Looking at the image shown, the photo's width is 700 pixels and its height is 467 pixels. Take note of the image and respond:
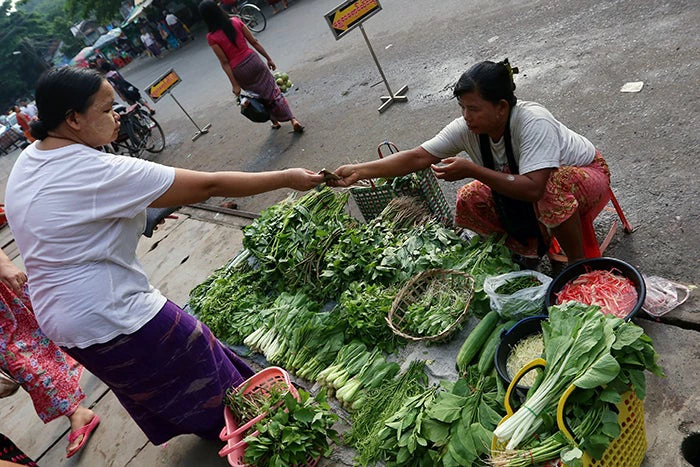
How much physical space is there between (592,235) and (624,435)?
1320 millimetres

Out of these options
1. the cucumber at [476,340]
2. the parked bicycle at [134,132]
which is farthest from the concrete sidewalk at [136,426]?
the parked bicycle at [134,132]

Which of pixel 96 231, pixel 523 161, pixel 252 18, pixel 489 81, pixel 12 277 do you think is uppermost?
pixel 96 231

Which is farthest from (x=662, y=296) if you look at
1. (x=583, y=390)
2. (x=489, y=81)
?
(x=489, y=81)

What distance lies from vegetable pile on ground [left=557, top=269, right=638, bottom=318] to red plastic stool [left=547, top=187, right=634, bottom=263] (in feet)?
1.28

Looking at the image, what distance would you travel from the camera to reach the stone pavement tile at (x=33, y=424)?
3.81 m

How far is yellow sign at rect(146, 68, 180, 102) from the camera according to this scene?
8469 mm

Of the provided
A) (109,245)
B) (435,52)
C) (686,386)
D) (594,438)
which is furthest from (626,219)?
(435,52)

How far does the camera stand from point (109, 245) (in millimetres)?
2133

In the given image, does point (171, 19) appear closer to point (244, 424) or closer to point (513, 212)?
point (513, 212)

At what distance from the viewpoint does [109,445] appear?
350 cm

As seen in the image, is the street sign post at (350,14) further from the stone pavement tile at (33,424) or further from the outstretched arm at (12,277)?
the stone pavement tile at (33,424)

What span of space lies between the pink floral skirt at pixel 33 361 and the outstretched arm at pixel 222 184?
201 cm

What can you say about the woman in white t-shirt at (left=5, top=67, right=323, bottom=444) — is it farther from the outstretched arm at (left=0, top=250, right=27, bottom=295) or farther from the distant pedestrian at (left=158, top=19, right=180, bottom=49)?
the distant pedestrian at (left=158, top=19, right=180, bottom=49)

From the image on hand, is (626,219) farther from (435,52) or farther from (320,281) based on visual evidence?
(435,52)
